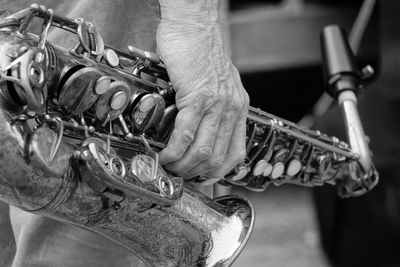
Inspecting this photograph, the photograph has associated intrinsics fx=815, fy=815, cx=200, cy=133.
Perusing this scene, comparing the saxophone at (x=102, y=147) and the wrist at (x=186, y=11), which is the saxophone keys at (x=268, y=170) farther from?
the wrist at (x=186, y=11)

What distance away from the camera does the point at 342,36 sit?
198cm

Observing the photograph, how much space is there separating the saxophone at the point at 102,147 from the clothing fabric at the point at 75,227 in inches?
4.6

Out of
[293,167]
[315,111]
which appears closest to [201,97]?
[293,167]

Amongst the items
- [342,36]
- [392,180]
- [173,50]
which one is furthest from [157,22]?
[392,180]

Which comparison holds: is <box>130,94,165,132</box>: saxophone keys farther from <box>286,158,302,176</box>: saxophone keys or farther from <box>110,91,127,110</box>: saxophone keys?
<box>286,158,302,176</box>: saxophone keys

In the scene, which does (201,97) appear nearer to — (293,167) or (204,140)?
(204,140)

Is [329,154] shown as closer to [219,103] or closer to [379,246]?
[219,103]

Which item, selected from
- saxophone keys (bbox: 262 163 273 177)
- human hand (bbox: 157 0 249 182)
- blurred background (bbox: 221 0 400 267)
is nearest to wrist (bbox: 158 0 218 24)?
human hand (bbox: 157 0 249 182)

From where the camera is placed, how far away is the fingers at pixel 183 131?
4.16ft

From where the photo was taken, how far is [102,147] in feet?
3.91

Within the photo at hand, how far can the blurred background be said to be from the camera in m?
2.74

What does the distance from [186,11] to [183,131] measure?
0.71 ft

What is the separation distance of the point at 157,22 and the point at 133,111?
0.26 m

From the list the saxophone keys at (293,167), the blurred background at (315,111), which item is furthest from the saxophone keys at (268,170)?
the blurred background at (315,111)
